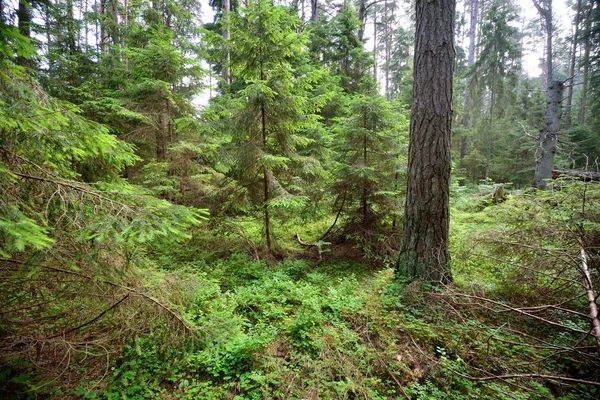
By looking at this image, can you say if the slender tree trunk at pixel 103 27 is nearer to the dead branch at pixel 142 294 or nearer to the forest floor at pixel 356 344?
the dead branch at pixel 142 294

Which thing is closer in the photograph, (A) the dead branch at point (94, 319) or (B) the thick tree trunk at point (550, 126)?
(A) the dead branch at point (94, 319)

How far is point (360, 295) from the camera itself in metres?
3.91

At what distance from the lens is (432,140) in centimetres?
394

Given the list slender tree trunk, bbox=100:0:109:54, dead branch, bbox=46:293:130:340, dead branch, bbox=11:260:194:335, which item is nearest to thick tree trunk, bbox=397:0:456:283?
dead branch, bbox=11:260:194:335

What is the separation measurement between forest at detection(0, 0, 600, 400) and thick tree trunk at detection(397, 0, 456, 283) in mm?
Answer: 28

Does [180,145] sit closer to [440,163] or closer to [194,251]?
[194,251]

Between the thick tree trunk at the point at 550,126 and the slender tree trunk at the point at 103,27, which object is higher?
the slender tree trunk at the point at 103,27

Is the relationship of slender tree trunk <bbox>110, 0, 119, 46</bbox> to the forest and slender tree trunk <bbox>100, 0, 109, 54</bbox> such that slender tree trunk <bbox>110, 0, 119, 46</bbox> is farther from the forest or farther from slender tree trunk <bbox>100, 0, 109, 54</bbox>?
the forest

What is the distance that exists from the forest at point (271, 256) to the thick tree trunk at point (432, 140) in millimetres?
28

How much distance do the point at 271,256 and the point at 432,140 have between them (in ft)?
13.3

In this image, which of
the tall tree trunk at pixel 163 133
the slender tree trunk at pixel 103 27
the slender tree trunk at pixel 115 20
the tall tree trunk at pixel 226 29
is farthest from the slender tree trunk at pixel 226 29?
the slender tree trunk at pixel 103 27

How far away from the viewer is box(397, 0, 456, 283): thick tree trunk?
3.87 meters

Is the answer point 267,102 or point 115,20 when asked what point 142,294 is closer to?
point 267,102

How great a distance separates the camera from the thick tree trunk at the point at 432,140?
3873mm
